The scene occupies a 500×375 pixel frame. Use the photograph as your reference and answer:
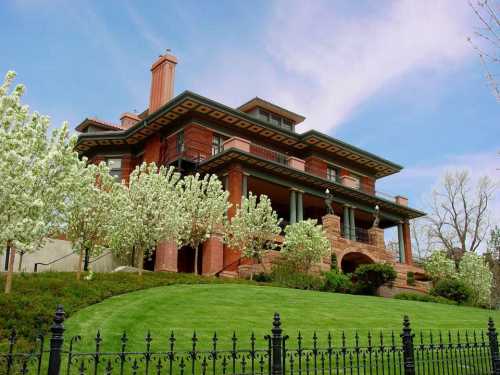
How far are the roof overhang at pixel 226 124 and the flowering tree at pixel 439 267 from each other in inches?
363

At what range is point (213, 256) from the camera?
2816 centimetres

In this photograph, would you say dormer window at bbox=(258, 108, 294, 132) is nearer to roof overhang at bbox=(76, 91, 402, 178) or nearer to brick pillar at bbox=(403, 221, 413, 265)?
roof overhang at bbox=(76, 91, 402, 178)

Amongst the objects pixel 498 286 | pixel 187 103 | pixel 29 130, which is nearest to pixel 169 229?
pixel 29 130

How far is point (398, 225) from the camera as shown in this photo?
40438 millimetres

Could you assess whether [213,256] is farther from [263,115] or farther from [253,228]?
[263,115]

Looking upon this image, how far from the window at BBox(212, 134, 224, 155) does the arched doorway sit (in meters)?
10.4

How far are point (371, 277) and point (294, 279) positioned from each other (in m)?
4.74

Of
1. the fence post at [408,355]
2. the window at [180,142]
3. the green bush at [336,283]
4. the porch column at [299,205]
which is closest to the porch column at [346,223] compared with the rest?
the porch column at [299,205]

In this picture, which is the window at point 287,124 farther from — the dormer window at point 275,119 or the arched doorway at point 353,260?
the arched doorway at point 353,260

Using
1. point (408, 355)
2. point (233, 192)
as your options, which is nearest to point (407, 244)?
point (233, 192)

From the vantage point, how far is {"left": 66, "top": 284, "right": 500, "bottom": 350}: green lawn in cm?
1188

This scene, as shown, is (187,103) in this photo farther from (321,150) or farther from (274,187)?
(321,150)

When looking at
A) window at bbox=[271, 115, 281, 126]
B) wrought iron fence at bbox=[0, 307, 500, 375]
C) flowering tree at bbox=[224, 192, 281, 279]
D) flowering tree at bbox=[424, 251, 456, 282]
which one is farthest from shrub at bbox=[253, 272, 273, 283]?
window at bbox=[271, 115, 281, 126]

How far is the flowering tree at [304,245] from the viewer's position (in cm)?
2591
